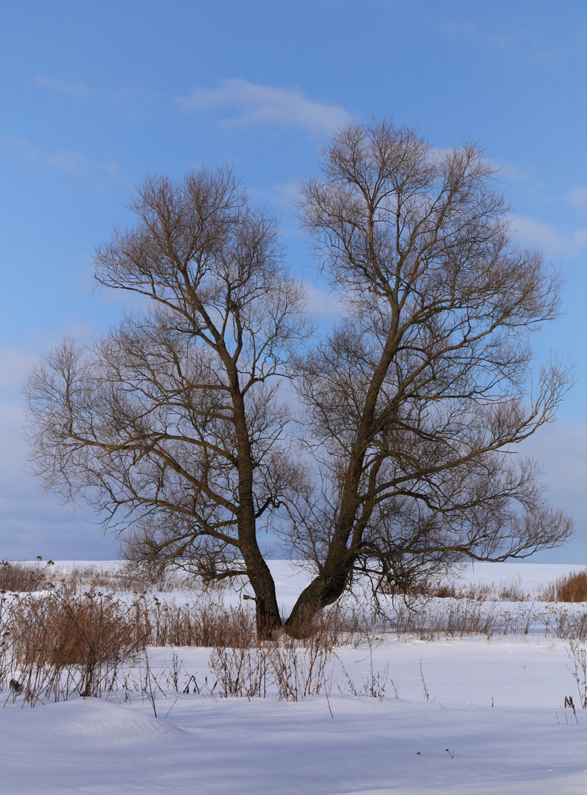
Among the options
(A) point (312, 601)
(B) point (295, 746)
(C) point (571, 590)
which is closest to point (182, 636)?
(A) point (312, 601)

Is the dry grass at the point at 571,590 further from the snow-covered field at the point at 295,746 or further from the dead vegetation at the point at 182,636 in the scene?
the snow-covered field at the point at 295,746

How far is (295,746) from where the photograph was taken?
422 cm

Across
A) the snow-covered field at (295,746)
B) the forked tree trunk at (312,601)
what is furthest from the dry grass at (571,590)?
Result: the snow-covered field at (295,746)

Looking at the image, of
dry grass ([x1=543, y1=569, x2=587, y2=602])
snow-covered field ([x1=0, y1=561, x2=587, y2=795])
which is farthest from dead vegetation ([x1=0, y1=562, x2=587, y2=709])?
snow-covered field ([x1=0, y1=561, x2=587, y2=795])

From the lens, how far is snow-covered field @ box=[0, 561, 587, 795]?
3373 mm

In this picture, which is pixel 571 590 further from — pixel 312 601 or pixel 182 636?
pixel 182 636

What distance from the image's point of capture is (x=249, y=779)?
136 inches

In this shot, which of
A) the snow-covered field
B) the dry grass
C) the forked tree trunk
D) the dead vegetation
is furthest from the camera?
the dry grass

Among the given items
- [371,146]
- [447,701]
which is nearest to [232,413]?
[371,146]

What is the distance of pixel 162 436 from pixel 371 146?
7.44 m

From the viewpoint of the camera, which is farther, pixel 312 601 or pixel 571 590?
pixel 571 590

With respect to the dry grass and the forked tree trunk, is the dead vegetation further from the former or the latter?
the forked tree trunk

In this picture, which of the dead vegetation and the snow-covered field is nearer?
the snow-covered field

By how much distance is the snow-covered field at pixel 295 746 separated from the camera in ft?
11.1
